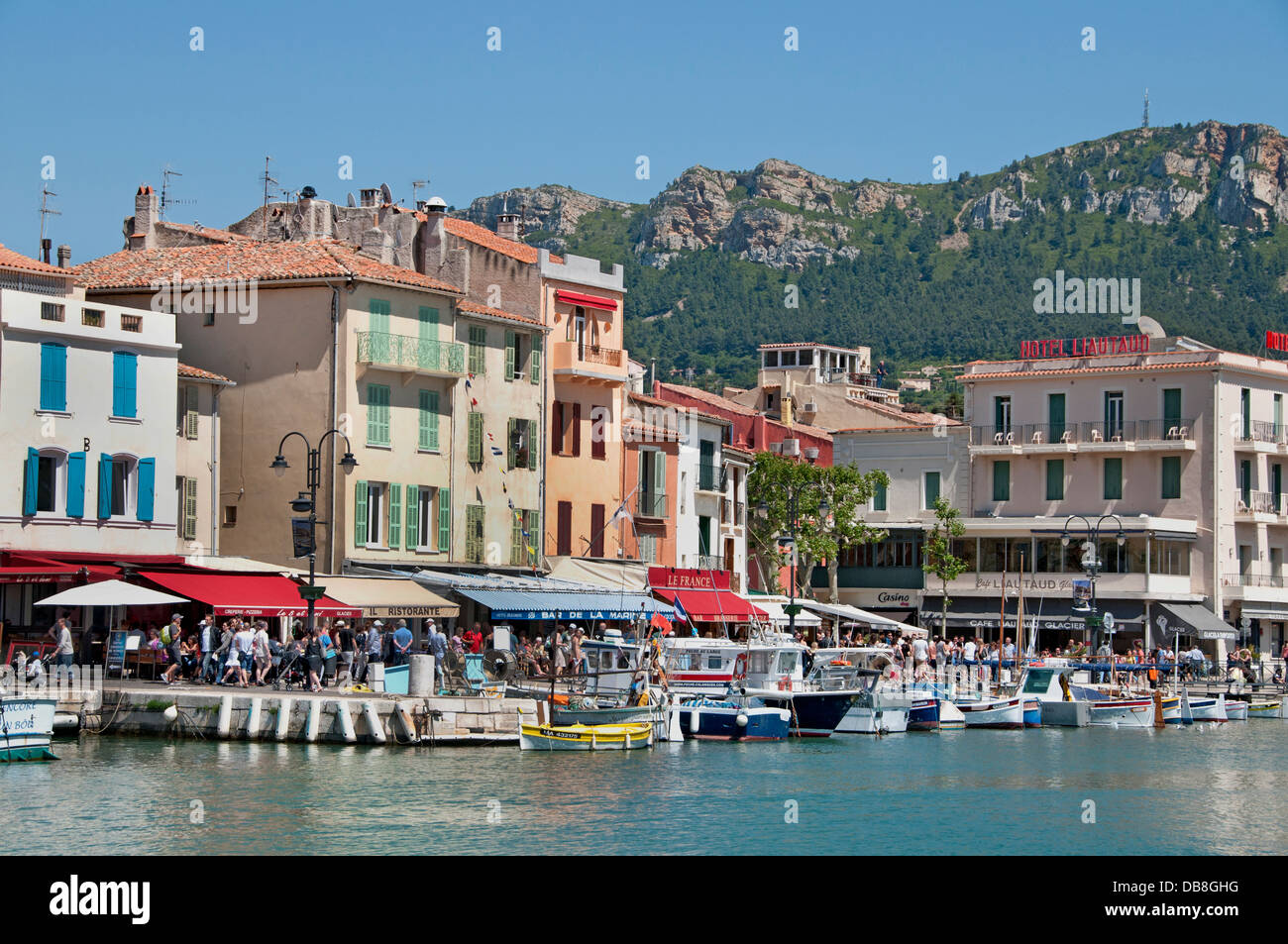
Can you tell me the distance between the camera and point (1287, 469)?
232 feet

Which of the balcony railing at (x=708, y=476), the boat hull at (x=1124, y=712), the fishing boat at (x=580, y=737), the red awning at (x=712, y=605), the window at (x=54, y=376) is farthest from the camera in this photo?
the balcony railing at (x=708, y=476)

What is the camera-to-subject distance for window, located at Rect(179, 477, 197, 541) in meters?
45.2

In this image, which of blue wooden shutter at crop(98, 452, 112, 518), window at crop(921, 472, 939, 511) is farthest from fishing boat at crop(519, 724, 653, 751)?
window at crop(921, 472, 939, 511)

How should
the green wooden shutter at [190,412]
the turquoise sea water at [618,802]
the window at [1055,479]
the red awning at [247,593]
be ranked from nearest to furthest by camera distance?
the turquoise sea water at [618,802]
the red awning at [247,593]
the green wooden shutter at [190,412]
the window at [1055,479]

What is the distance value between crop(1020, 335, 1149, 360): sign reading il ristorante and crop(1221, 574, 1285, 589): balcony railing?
9555 millimetres

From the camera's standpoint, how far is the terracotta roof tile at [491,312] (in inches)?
2028

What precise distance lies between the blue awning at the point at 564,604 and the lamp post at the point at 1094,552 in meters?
16.0

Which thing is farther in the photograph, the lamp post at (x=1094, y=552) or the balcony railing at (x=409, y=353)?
the lamp post at (x=1094, y=552)

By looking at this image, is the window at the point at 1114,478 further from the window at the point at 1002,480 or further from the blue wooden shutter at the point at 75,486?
the blue wooden shutter at the point at 75,486

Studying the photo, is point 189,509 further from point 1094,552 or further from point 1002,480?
point 1002,480

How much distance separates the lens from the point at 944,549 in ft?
230

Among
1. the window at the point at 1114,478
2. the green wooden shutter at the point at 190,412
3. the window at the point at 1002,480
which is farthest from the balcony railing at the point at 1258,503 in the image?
the green wooden shutter at the point at 190,412
